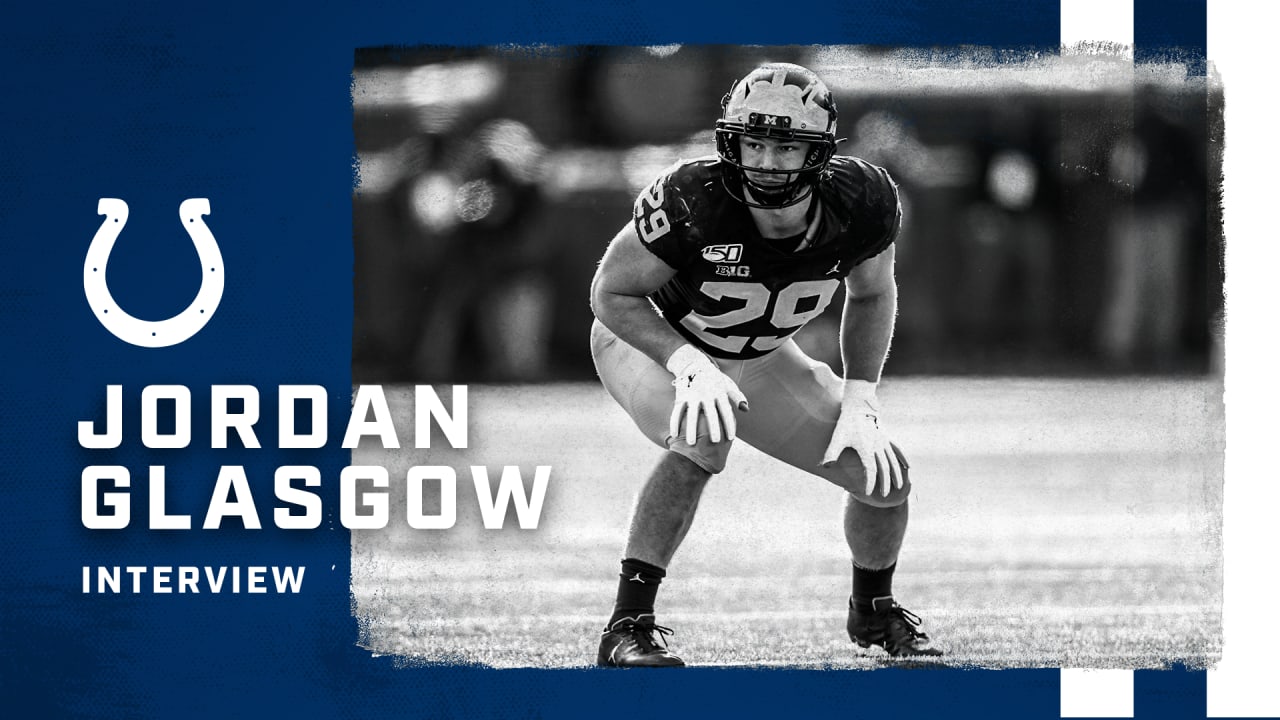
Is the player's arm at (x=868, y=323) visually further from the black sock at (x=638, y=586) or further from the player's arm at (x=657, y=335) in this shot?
the black sock at (x=638, y=586)

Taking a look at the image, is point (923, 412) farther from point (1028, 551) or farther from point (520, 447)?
point (520, 447)

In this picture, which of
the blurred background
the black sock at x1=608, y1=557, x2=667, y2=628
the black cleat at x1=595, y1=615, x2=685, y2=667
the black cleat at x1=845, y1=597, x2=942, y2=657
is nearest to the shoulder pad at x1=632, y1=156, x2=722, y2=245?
the blurred background

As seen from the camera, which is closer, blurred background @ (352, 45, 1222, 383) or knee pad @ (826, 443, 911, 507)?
knee pad @ (826, 443, 911, 507)

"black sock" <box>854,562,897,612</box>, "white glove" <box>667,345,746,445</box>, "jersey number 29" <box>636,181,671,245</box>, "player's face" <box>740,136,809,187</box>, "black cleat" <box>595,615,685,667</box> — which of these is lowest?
"black cleat" <box>595,615,685,667</box>

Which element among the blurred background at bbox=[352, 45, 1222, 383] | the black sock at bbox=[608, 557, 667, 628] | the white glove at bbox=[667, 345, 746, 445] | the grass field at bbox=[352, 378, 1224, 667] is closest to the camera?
the white glove at bbox=[667, 345, 746, 445]

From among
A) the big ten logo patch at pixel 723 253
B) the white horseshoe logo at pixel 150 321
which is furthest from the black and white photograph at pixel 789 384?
the white horseshoe logo at pixel 150 321

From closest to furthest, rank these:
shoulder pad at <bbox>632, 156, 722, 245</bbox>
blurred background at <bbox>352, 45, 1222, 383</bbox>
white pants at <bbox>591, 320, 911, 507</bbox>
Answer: shoulder pad at <bbox>632, 156, 722, 245</bbox> → white pants at <bbox>591, 320, 911, 507</bbox> → blurred background at <bbox>352, 45, 1222, 383</bbox>

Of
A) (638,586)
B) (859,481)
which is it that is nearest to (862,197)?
(859,481)

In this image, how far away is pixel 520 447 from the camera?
4129mm

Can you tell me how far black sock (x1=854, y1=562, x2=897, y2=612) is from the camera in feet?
12.7

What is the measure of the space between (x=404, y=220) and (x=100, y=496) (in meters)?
1.99

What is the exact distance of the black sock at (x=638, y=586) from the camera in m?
3.79

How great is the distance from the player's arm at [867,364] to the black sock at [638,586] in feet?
1.66

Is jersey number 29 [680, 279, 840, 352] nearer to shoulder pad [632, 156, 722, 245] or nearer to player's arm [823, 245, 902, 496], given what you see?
player's arm [823, 245, 902, 496]
